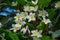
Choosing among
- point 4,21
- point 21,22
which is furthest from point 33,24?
point 4,21

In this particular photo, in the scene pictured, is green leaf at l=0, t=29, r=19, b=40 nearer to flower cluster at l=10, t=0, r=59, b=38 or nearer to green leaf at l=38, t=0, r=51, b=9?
flower cluster at l=10, t=0, r=59, b=38

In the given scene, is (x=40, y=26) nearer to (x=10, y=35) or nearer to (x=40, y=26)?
(x=40, y=26)

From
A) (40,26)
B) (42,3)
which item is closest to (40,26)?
(40,26)

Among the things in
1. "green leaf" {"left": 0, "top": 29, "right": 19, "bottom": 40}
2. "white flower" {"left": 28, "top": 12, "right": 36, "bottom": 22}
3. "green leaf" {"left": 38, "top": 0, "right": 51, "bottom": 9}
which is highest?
"green leaf" {"left": 38, "top": 0, "right": 51, "bottom": 9}

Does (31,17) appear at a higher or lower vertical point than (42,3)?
lower

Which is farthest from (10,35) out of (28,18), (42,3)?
(42,3)

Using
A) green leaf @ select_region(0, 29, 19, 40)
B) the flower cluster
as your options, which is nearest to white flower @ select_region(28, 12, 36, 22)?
the flower cluster

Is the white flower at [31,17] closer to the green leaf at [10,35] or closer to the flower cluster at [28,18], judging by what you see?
the flower cluster at [28,18]

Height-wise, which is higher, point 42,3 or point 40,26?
point 42,3

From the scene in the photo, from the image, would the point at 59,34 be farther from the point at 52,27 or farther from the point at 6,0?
the point at 6,0

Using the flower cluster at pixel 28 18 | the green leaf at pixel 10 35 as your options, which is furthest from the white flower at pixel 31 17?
the green leaf at pixel 10 35

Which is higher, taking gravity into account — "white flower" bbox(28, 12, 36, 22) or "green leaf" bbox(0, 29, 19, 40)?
"white flower" bbox(28, 12, 36, 22)
